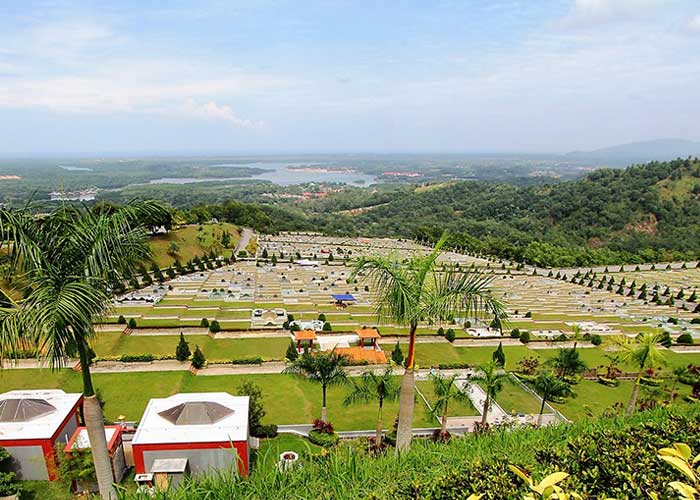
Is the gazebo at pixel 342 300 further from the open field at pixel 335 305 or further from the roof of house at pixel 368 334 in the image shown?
the roof of house at pixel 368 334

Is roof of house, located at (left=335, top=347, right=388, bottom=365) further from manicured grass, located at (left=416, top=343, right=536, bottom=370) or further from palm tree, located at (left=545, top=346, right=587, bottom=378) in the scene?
palm tree, located at (left=545, top=346, right=587, bottom=378)

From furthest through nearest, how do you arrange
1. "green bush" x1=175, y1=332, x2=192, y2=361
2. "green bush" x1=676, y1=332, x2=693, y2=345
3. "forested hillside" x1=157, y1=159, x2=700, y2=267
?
"forested hillside" x1=157, y1=159, x2=700, y2=267
"green bush" x1=676, y1=332, x2=693, y2=345
"green bush" x1=175, y1=332, x2=192, y2=361

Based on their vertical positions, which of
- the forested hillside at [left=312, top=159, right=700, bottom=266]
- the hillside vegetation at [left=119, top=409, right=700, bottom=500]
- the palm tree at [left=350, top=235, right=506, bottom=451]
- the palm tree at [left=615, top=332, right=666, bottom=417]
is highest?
the palm tree at [left=350, top=235, right=506, bottom=451]

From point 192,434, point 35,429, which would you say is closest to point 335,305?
point 192,434

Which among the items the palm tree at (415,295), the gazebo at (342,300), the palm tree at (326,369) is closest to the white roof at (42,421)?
the palm tree at (326,369)

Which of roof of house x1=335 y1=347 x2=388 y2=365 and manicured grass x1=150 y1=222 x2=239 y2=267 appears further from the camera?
manicured grass x1=150 y1=222 x2=239 y2=267

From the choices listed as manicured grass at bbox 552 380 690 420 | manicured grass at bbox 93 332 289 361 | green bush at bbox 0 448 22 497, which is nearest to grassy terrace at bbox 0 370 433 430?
manicured grass at bbox 93 332 289 361

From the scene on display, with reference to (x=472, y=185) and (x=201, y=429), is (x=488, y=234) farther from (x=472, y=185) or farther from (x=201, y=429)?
(x=201, y=429)
